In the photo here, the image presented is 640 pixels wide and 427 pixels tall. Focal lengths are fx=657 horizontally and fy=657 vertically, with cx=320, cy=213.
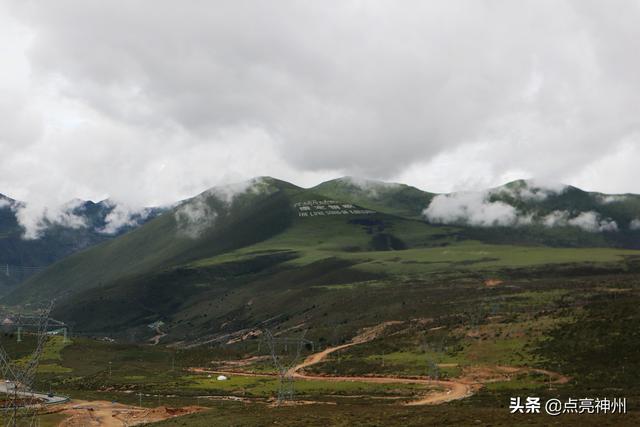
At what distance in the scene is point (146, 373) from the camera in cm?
14538

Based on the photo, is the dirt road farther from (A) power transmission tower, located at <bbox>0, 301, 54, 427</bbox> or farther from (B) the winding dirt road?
(B) the winding dirt road

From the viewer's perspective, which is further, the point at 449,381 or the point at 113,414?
the point at 449,381

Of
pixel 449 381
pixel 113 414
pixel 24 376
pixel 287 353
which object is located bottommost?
pixel 287 353

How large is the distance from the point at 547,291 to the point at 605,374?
9590cm

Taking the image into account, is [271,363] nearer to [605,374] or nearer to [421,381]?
[421,381]

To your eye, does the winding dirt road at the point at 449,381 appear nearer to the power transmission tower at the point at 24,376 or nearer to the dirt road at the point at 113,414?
the dirt road at the point at 113,414

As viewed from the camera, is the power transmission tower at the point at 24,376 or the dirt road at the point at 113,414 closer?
the power transmission tower at the point at 24,376

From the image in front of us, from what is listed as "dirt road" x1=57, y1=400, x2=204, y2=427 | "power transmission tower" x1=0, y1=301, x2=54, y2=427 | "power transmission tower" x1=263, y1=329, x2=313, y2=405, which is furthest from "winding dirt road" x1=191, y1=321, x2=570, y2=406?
"power transmission tower" x1=0, y1=301, x2=54, y2=427

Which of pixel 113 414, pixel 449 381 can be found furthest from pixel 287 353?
pixel 113 414

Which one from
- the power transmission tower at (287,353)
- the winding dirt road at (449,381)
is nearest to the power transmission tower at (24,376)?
the power transmission tower at (287,353)

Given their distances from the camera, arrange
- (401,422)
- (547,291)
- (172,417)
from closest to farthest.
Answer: (401,422)
(172,417)
(547,291)

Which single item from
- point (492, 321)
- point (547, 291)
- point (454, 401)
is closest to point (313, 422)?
point (454, 401)

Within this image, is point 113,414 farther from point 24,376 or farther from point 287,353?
point 287,353

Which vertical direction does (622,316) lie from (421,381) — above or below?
above
